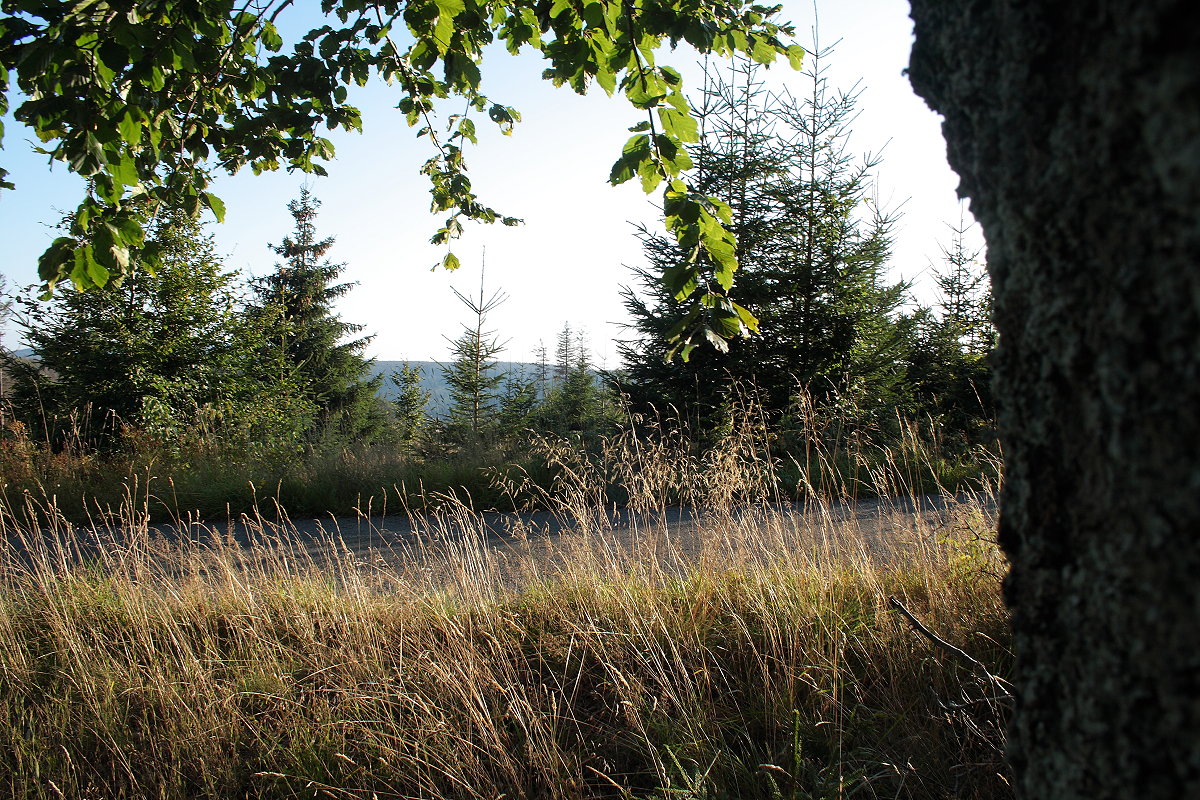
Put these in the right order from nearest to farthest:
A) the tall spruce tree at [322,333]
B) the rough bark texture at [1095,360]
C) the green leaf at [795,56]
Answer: the rough bark texture at [1095,360] < the green leaf at [795,56] < the tall spruce tree at [322,333]

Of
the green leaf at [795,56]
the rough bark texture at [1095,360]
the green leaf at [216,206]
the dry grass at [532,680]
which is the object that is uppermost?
the green leaf at [795,56]

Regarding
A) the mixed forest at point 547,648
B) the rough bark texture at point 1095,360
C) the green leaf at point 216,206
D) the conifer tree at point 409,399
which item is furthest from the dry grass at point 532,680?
the conifer tree at point 409,399

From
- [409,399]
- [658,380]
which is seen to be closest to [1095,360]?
[658,380]

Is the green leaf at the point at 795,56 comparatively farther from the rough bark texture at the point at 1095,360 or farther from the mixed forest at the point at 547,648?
the rough bark texture at the point at 1095,360

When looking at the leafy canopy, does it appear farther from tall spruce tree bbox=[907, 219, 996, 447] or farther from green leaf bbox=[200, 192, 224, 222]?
tall spruce tree bbox=[907, 219, 996, 447]

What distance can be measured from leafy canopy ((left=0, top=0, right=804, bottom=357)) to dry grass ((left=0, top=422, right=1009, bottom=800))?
1.45 meters

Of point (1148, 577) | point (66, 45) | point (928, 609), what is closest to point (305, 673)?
point (66, 45)

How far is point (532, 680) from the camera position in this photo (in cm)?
283

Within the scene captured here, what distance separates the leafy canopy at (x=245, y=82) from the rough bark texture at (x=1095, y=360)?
1.39m

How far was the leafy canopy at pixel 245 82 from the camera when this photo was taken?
73.3 inches

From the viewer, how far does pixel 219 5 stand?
2230 mm

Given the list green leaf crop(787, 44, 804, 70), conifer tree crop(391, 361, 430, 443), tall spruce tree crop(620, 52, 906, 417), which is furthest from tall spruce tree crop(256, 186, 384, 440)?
green leaf crop(787, 44, 804, 70)

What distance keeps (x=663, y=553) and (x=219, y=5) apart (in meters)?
3.64

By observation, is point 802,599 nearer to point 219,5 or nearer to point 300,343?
point 219,5
